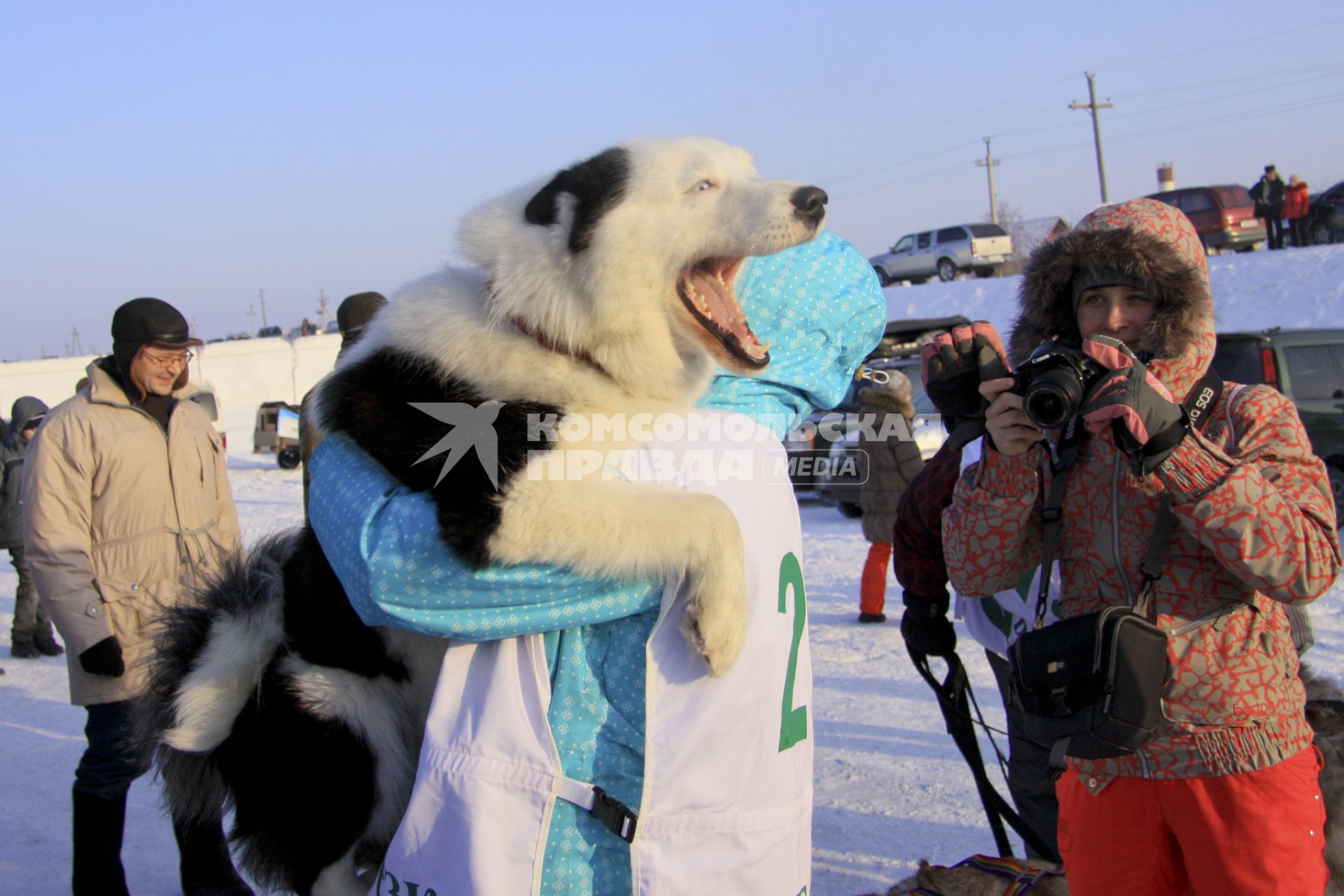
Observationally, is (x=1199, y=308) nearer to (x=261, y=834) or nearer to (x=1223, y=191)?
(x=261, y=834)

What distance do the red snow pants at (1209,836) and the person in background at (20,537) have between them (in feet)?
25.6

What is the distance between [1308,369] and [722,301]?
9.79m

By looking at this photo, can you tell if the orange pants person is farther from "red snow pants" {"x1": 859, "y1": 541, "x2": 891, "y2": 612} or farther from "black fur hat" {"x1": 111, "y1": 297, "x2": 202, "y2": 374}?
"black fur hat" {"x1": 111, "y1": 297, "x2": 202, "y2": 374}

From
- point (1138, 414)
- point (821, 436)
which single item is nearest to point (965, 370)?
point (1138, 414)

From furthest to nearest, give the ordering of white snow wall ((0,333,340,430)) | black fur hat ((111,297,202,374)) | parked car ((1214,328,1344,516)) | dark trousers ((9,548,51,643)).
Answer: white snow wall ((0,333,340,430)) → parked car ((1214,328,1344,516)) → dark trousers ((9,548,51,643)) → black fur hat ((111,297,202,374))

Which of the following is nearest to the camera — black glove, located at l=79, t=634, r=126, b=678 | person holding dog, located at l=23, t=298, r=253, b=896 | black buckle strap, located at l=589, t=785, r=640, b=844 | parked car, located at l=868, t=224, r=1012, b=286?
black buckle strap, located at l=589, t=785, r=640, b=844

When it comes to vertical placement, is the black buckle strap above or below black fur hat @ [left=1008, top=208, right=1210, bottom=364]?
below

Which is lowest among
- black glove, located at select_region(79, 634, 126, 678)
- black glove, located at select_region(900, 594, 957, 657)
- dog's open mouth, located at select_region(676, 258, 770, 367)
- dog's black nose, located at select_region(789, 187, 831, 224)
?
black glove, located at select_region(900, 594, 957, 657)

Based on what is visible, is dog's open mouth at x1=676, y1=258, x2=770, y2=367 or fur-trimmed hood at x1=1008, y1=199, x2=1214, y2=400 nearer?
dog's open mouth at x1=676, y1=258, x2=770, y2=367

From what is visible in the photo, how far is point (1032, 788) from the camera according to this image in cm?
312

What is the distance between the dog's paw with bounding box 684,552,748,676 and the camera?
1.49 metres

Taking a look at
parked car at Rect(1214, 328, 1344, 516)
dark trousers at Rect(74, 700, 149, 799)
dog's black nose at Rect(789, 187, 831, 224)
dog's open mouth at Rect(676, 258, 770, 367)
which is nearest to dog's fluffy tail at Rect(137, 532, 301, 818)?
dog's open mouth at Rect(676, 258, 770, 367)

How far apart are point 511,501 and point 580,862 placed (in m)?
0.56

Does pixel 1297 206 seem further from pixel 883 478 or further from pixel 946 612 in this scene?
pixel 946 612
